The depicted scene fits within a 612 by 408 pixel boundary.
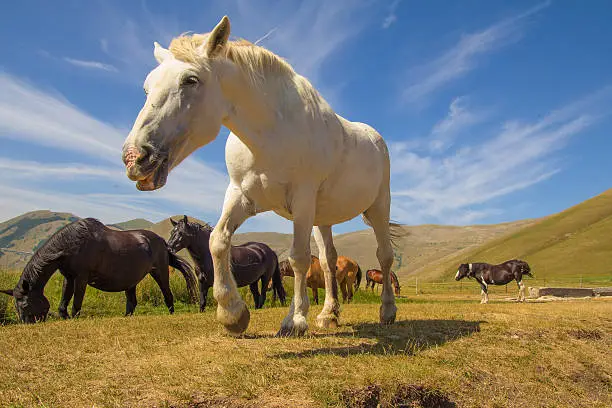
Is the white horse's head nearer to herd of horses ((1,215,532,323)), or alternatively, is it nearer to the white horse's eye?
the white horse's eye

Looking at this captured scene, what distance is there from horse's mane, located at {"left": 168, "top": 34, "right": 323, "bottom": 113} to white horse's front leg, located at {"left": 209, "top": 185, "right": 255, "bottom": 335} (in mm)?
1033

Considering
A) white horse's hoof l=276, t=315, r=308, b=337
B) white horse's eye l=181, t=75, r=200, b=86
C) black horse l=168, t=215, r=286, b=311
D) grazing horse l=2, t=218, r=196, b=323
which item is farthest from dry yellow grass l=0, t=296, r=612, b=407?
black horse l=168, t=215, r=286, b=311

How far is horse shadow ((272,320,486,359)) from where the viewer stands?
347 cm

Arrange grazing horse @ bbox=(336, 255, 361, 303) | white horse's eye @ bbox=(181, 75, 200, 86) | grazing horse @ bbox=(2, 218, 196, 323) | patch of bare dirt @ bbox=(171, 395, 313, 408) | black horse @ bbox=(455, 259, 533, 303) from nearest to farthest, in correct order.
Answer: patch of bare dirt @ bbox=(171, 395, 313, 408), white horse's eye @ bbox=(181, 75, 200, 86), grazing horse @ bbox=(2, 218, 196, 323), grazing horse @ bbox=(336, 255, 361, 303), black horse @ bbox=(455, 259, 533, 303)

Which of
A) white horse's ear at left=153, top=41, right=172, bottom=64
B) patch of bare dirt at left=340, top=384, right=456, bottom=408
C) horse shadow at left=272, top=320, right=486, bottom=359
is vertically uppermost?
white horse's ear at left=153, top=41, right=172, bottom=64

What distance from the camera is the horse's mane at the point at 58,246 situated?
6488 millimetres

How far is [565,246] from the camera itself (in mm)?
74375

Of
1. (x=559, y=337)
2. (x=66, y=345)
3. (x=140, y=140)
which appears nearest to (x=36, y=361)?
(x=66, y=345)

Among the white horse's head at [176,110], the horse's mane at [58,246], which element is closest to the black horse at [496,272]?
the horse's mane at [58,246]

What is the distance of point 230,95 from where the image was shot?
3.55 meters

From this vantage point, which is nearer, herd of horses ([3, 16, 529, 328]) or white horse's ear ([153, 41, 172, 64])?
herd of horses ([3, 16, 529, 328])

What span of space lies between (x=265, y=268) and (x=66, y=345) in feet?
22.8

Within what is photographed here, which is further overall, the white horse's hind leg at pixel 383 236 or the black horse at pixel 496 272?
the black horse at pixel 496 272

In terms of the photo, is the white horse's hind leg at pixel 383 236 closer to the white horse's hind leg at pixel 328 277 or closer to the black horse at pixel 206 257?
the white horse's hind leg at pixel 328 277
